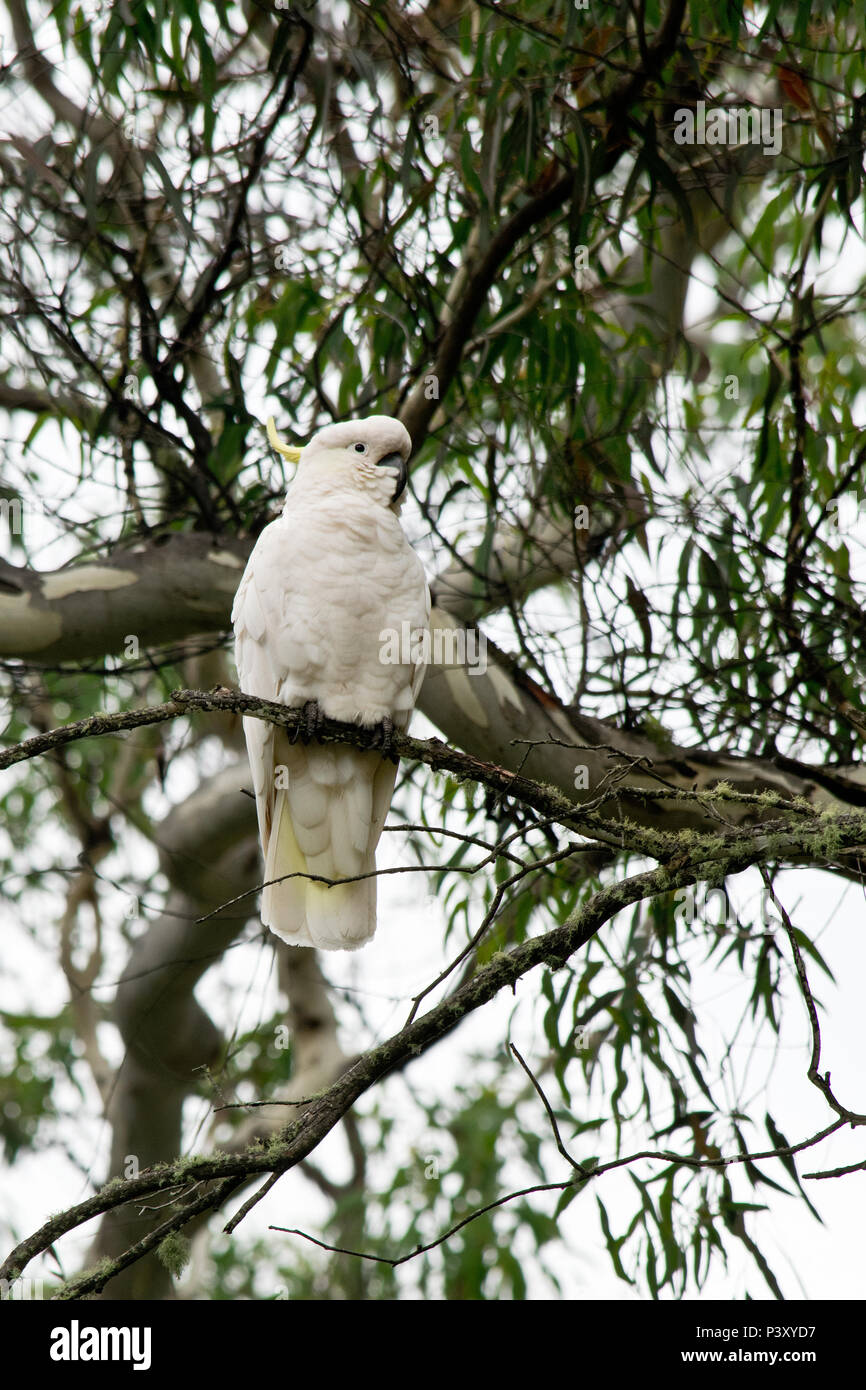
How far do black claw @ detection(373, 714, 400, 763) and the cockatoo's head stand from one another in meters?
0.44

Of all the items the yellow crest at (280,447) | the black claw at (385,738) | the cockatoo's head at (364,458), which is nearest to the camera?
the black claw at (385,738)

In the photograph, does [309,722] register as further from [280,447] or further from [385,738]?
[280,447]

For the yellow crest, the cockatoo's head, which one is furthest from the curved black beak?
the yellow crest

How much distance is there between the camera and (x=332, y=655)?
7.14 feet

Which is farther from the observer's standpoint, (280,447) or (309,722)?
(280,447)

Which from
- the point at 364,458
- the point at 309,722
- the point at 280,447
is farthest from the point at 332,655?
the point at 280,447

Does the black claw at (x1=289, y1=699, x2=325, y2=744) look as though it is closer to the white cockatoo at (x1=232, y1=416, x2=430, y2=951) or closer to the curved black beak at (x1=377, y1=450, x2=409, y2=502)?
the white cockatoo at (x1=232, y1=416, x2=430, y2=951)

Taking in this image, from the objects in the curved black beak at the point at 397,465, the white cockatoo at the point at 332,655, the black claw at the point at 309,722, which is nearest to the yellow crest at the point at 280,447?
the white cockatoo at the point at 332,655

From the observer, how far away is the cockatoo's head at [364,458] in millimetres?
2330

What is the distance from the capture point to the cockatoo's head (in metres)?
2.33

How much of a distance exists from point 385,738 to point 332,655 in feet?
0.57

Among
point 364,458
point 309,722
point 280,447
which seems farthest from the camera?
point 280,447

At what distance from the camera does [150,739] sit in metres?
4.32

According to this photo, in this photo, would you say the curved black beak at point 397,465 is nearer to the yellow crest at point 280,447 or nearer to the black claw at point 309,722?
the yellow crest at point 280,447
